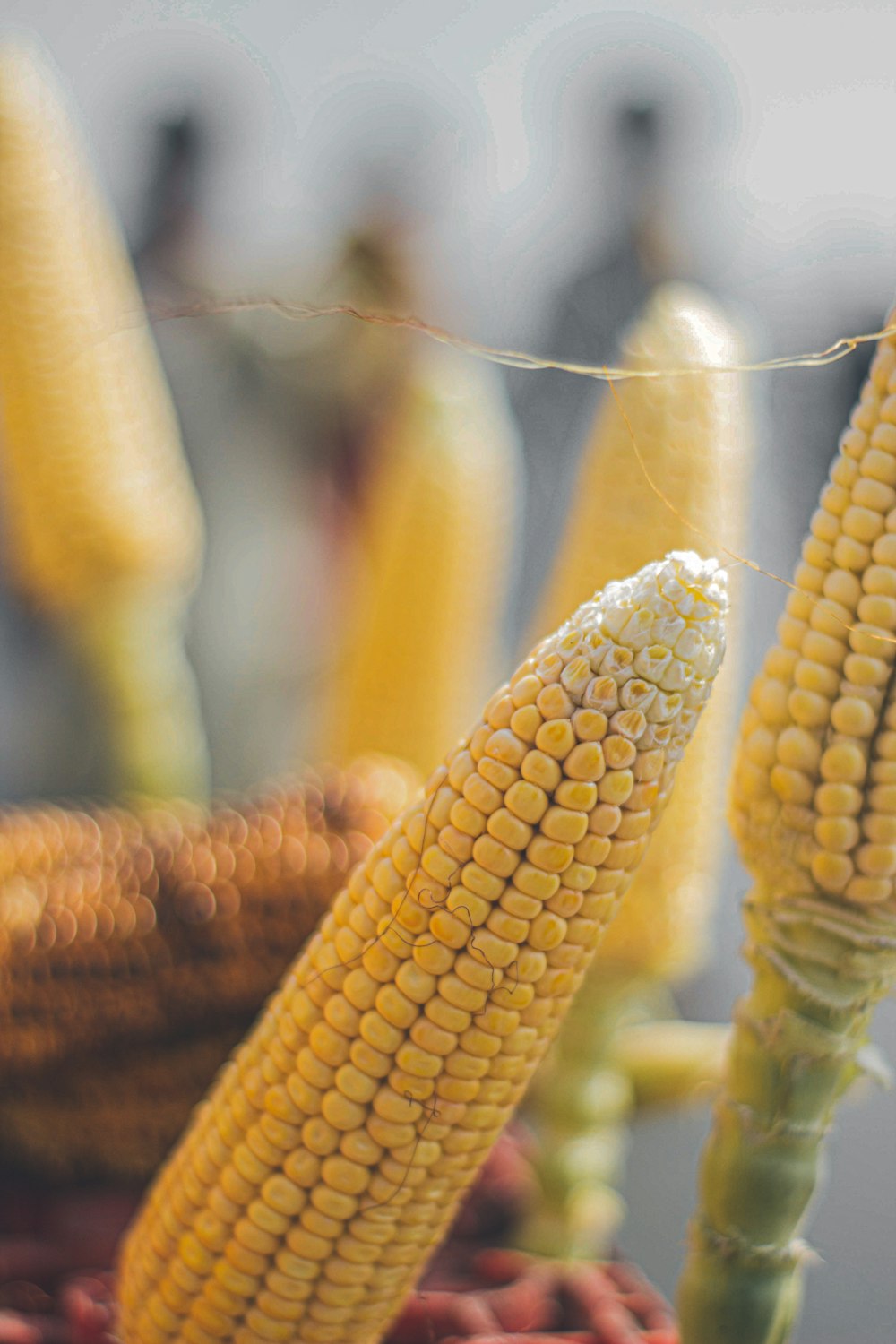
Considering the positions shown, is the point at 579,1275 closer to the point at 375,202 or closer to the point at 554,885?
the point at 554,885

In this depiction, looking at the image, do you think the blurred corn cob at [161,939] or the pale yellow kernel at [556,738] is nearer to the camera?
the pale yellow kernel at [556,738]

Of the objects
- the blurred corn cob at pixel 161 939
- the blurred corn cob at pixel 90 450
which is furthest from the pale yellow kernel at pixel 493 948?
the blurred corn cob at pixel 90 450

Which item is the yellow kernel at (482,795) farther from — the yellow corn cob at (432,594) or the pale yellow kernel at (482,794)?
the yellow corn cob at (432,594)

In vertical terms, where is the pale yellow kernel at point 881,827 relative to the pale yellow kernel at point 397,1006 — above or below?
above

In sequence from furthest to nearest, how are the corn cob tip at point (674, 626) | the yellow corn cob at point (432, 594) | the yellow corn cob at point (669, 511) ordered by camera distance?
the yellow corn cob at point (432, 594) < the yellow corn cob at point (669, 511) < the corn cob tip at point (674, 626)

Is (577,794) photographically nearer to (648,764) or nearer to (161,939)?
(648,764)

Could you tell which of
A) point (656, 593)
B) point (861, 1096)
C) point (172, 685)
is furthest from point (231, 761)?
point (656, 593)

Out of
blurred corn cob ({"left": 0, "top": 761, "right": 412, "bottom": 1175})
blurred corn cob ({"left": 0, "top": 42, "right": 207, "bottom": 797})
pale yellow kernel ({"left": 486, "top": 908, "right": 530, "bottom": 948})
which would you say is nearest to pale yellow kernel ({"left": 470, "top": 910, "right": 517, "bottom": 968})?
pale yellow kernel ({"left": 486, "top": 908, "right": 530, "bottom": 948})
